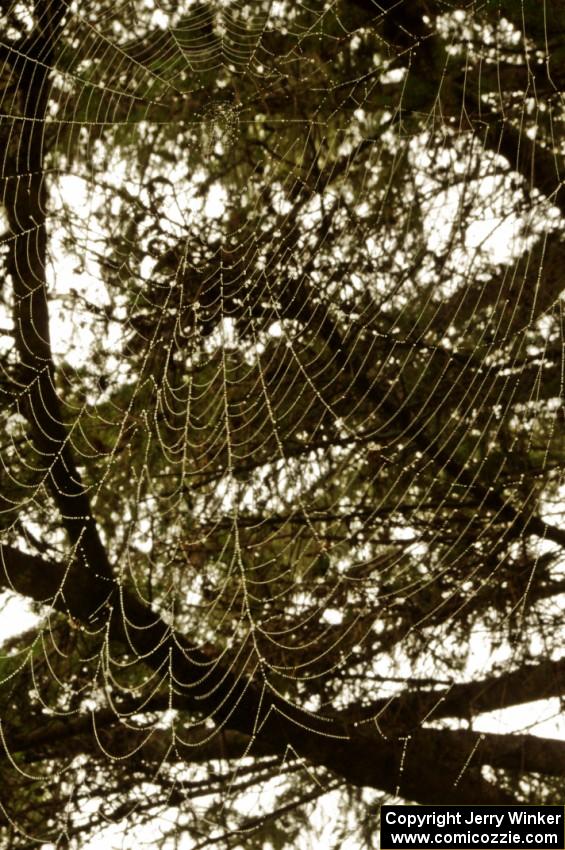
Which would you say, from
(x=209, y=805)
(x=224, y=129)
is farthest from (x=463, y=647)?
(x=224, y=129)

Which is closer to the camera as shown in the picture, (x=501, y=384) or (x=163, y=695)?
(x=501, y=384)

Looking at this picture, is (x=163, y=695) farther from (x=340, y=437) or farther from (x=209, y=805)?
(x=340, y=437)

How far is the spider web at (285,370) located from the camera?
363 cm

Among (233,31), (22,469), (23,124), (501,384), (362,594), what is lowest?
(362,594)

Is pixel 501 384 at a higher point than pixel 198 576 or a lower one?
higher

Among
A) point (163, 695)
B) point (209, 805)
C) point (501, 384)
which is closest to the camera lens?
point (501, 384)

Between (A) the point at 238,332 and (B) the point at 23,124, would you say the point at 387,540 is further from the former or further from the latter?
(B) the point at 23,124

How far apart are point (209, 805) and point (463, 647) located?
4.09 feet

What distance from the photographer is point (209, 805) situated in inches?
167

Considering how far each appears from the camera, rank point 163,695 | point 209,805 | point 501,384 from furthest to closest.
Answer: point 209,805 < point 163,695 < point 501,384

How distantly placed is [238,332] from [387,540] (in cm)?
89

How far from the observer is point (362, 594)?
365 cm

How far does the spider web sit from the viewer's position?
11.9ft

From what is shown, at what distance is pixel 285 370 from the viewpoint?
12.2 feet
